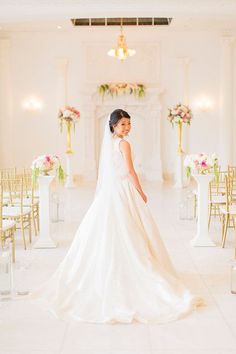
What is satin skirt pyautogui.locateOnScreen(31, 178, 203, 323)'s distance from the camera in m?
4.53

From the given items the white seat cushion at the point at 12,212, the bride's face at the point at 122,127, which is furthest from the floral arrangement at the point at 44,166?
the bride's face at the point at 122,127

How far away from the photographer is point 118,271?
4.80m

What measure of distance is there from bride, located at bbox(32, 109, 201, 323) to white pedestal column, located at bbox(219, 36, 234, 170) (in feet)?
35.9

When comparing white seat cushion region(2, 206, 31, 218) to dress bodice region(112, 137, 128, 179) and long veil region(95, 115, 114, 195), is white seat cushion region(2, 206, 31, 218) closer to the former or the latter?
long veil region(95, 115, 114, 195)

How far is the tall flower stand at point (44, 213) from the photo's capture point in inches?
293

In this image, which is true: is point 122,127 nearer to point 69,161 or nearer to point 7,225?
point 7,225

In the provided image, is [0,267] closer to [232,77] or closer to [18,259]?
[18,259]

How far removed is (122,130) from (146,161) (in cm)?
1140

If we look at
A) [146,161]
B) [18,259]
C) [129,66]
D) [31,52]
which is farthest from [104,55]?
[18,259]

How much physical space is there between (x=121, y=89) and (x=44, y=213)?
9025mm

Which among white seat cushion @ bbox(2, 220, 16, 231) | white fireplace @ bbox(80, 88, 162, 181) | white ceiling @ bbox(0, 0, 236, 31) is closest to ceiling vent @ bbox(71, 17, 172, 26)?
white fireplace @ bbox(80, 88, 162, 181)

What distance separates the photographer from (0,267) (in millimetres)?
5238

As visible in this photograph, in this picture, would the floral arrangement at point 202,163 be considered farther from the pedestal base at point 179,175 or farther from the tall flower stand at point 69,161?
the tall flower stand at point 69,161

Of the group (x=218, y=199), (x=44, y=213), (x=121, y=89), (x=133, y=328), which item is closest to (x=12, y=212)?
(x=44, y=213)
